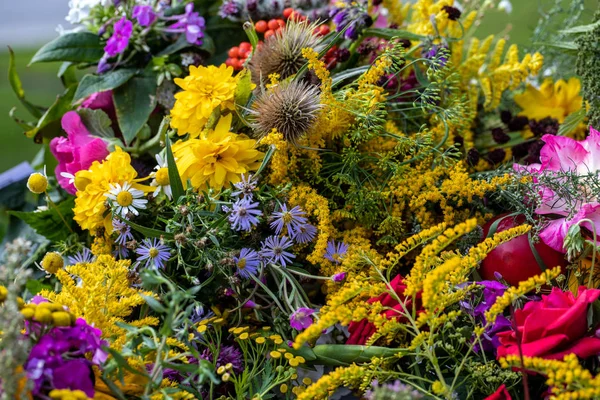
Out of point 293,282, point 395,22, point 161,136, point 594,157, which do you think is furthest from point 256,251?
point 395,22

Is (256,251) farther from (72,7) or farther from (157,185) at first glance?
(72,7)

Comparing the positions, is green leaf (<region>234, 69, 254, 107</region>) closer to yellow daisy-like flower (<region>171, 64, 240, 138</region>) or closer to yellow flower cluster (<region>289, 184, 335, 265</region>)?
yellow daisy-like flower (<region>171, 64, 240, 138</region>)

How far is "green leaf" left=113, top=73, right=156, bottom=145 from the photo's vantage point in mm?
1114

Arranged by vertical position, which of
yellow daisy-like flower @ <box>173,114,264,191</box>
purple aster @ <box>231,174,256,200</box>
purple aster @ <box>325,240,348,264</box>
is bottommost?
purple aster @ <box>325,240,348,264</box>

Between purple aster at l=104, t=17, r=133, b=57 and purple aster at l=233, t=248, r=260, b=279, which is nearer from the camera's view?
purple aster at l=233, t=248, r=260, b=279

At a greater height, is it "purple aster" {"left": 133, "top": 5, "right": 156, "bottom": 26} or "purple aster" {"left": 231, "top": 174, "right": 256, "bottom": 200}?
"purple aster" {"left": 133, "top": 5, "right": 156, "bottom": 26}

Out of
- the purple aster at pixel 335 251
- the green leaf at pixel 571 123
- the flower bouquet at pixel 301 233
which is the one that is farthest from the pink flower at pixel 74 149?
the green leaf at pixel 571 123

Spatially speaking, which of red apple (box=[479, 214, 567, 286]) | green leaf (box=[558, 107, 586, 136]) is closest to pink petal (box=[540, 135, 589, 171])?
red apple (box=[479, 214, 567, 286])

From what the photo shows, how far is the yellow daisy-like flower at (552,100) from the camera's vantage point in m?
1.23

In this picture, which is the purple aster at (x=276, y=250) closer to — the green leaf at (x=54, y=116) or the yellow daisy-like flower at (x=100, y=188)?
the yellow daisy-like flower at (x=100, y=188)

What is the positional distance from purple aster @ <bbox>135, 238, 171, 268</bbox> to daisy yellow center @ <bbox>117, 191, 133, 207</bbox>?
63 millimetres

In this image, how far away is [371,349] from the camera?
0.75m

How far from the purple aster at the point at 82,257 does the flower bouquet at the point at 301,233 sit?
0.05ft

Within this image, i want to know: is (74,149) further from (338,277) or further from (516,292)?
(516,292)
